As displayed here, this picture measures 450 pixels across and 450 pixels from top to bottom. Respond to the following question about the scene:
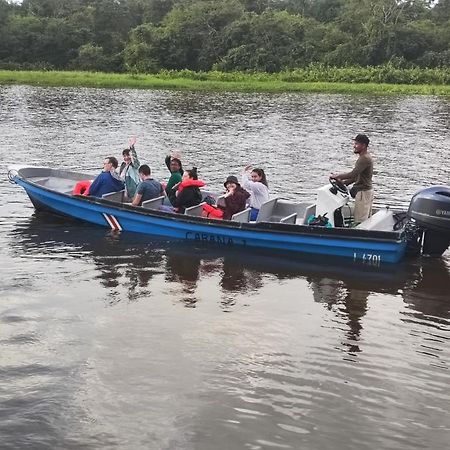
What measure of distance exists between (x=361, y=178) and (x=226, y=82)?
44.9m

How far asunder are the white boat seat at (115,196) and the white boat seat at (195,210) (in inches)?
64.0

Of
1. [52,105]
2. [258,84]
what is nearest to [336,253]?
[52,105]

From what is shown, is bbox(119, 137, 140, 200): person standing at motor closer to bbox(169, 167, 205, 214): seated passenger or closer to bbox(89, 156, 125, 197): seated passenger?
bbox(89, 156, 125, 197): seated passenger

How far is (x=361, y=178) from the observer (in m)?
12.0

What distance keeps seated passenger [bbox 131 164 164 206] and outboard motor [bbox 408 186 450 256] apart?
4.79 m

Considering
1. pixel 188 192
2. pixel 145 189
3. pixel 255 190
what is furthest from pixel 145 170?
pixel 255 190

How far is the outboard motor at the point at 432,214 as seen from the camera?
11.0 meters

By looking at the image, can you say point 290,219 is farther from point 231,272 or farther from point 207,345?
point 207,345

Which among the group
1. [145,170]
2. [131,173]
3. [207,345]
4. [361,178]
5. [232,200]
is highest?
[361,178]

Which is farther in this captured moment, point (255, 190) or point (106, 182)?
point (106, 182)

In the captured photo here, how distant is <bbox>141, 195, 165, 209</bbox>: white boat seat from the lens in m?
13.2

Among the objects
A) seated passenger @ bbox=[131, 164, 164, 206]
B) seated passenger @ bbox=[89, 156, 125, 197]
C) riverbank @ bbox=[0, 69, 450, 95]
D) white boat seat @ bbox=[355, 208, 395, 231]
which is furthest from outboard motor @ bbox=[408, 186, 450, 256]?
riverbank @ bbox=[0, 69, 450, 95]

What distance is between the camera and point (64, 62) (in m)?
71.4

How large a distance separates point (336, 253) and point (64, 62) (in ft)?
212
